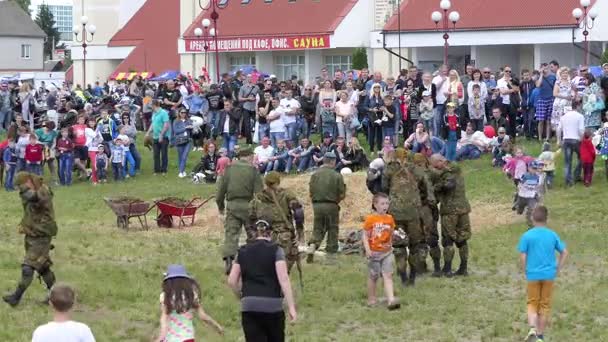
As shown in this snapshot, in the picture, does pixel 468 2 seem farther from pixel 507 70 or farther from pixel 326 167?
pixel 326 167

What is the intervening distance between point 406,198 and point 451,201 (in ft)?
3.41

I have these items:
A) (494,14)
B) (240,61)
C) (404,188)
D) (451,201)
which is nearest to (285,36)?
(240,61)

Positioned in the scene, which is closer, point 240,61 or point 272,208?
point 272,208

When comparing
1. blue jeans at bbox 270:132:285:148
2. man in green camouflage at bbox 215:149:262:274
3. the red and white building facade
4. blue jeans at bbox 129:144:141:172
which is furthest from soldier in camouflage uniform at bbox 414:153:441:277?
the red and white building facade

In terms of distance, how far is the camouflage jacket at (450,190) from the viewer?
56.9 feet

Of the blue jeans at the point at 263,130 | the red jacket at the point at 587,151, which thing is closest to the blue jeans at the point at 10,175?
the blue jeans at the point at 263,130

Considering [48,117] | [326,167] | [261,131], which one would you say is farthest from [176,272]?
[48,117]

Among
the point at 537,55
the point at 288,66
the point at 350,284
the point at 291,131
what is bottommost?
the point at 350,284

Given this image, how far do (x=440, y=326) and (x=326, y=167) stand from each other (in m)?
4.63

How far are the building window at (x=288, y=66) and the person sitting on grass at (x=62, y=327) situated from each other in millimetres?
51921

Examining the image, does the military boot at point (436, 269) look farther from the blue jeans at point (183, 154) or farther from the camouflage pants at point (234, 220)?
the blue jeans at point (183, 154)

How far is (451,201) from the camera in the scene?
17.5m

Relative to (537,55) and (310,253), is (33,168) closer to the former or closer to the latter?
(310,253)

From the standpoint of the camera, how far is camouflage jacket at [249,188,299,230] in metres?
15.6
